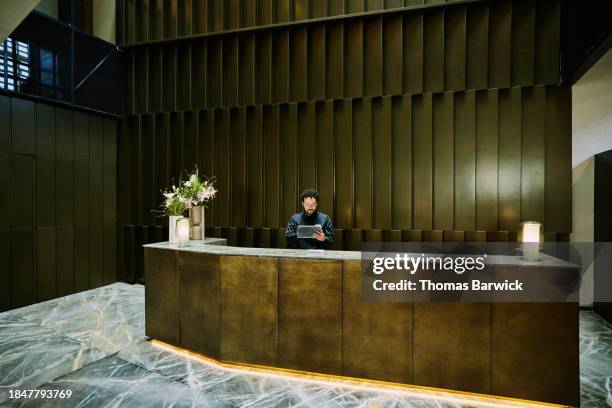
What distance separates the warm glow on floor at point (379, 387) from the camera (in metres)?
2.54

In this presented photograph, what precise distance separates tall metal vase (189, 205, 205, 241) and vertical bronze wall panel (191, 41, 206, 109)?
2536 mm

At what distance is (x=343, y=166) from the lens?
5.10m

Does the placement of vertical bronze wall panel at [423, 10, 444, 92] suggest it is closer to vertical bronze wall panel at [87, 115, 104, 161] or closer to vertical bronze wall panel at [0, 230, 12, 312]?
vertical bronze wall panel at [87, 115, 104, 161]

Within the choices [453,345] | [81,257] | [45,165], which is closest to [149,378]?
[453,345]

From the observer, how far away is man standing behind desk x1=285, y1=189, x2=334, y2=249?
407cm

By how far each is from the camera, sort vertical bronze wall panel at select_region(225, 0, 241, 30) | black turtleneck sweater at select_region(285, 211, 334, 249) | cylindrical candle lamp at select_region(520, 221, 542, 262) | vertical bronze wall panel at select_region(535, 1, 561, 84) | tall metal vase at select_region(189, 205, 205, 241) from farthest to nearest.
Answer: vertical bronze wall panel at select_region(225, 0, 241, 30)
vertical bronze wall panel at select_region(535, 1, 561, 84)
black turtleneck sweater at select_region(285, 211, 334, 249)
tall metal vase at select_region(189, 205, 205, 241)
cylindrical candle lamp at select_region(520, 221, 542, 262)

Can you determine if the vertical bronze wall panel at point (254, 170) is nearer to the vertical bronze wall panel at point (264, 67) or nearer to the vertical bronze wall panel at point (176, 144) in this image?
the vertical bronze wall panel at point (264, 67)

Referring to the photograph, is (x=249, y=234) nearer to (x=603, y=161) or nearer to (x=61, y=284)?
(x=61, y=284)

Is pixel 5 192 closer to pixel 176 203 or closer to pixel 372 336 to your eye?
pixel 176 203

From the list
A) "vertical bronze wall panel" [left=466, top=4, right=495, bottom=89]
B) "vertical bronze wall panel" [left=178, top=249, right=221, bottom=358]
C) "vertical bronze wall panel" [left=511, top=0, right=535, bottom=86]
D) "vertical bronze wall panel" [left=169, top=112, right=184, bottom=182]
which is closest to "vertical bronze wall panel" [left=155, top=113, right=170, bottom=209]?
"vertical bronze wall panel" [left=169, top=112, right=184, bottom=182]

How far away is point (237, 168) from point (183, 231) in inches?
86.4

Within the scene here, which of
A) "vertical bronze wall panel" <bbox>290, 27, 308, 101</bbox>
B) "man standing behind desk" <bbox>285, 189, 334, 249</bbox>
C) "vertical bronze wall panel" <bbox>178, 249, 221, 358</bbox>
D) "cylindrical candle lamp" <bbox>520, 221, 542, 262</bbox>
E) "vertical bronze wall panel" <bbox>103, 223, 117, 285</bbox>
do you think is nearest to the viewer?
"cylindrical candle lamp" <bbox>520, 221, 542, 262</bbox>

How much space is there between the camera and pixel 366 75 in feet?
16.5

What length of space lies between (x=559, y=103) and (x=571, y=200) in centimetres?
120
